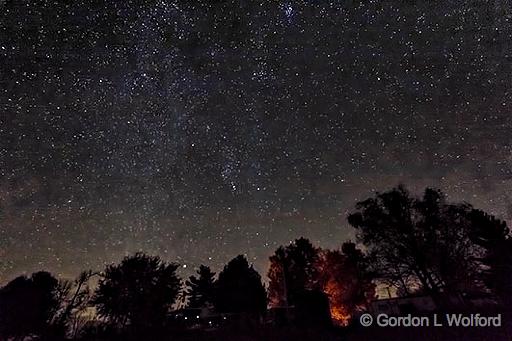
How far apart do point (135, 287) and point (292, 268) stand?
25670 mm

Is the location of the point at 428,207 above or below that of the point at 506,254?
above

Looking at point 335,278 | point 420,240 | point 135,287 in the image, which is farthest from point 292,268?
point 420,240

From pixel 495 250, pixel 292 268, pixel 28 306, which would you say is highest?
pixel 292 268

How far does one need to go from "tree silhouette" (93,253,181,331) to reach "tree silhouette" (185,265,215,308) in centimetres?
1485

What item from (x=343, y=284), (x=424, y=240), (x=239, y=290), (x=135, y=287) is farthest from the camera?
(x=239, y=290)

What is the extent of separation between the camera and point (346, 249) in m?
64.9

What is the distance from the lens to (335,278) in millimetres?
61531

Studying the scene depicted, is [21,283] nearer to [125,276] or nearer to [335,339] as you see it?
[125,276]

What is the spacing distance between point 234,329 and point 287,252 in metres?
53.3

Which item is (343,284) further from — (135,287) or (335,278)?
(135,287)

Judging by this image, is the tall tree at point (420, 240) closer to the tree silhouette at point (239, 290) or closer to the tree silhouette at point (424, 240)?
the tree silhouette at point (424, 240)

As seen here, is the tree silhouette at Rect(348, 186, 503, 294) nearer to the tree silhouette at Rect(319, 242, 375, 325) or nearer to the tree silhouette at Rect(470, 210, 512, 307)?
the tree silhouette at Rect(470, 210, 512, 307)

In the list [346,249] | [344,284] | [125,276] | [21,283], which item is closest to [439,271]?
[344,284]

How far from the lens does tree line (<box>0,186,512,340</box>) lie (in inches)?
1286
